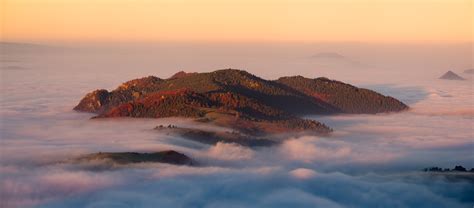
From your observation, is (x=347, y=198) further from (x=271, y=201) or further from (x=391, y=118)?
(x=391, y=118)

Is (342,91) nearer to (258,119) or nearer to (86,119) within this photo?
(258,119)

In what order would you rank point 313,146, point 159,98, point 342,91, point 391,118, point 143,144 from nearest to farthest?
1. point 143,144
2. point 313,146
3. point 159,98
4. point 391,118
5. point 342,91

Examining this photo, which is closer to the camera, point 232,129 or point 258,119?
point 232,129

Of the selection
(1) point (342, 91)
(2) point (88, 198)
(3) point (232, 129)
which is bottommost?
(2) point (88, 198)

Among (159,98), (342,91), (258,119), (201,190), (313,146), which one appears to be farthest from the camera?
(342,91)

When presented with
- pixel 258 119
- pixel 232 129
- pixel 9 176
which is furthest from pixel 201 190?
pixel 258 119

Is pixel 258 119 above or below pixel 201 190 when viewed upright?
above

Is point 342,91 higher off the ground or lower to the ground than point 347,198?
higher

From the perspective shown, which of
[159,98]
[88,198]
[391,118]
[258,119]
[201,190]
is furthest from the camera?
[391,118]

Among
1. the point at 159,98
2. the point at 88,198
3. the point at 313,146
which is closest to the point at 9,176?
the point at 88,198
